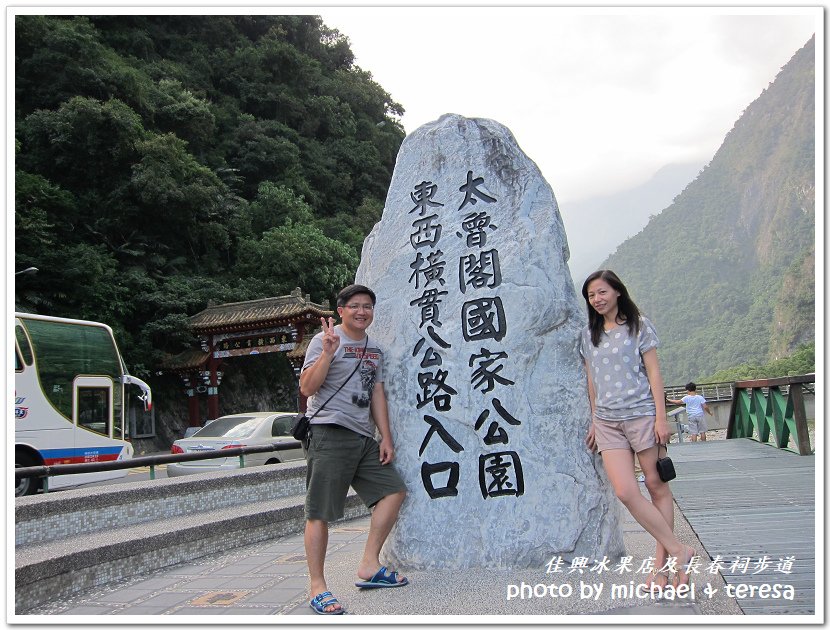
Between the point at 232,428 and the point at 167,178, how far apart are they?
43.9 ft

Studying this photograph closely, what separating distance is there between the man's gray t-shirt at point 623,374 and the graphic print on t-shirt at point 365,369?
3.39 ft

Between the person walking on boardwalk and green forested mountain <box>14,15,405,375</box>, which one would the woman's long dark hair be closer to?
the person walking on boardwalk

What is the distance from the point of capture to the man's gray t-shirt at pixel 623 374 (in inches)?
111

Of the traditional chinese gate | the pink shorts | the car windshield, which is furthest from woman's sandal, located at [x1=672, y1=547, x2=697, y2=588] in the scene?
the traditional chinese gate

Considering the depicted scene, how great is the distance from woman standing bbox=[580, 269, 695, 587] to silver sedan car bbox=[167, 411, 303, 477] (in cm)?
596

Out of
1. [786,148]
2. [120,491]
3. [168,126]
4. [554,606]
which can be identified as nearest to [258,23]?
[168,126]

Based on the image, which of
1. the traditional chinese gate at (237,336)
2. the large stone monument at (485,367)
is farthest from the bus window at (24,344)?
the traditional chinese gate at (237,336)

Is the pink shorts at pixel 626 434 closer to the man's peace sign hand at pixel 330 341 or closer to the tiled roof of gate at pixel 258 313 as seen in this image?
the man's peace sign hand at pixel 330 341

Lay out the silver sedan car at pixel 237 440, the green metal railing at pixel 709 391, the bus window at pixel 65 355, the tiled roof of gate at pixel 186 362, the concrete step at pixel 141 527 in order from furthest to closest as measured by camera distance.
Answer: the green metal railing at pixel 709 391 < the tiled roof of gate at pixel 186 362 < the bus window at pixel 65 355 < the silver sedan car at pixel 237 440 < the concrete step at pixel 141 527

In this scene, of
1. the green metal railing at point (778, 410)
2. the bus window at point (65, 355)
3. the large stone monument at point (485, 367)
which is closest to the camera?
the large stone monument at point (485, 367)

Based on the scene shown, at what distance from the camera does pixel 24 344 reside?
8.88 meters

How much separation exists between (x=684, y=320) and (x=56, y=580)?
6428cm

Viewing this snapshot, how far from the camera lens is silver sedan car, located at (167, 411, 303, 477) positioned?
8398 millimetres

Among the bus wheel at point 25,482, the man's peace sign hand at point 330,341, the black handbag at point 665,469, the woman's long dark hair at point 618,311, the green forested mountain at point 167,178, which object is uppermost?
the green forested mountain at point 167,178
